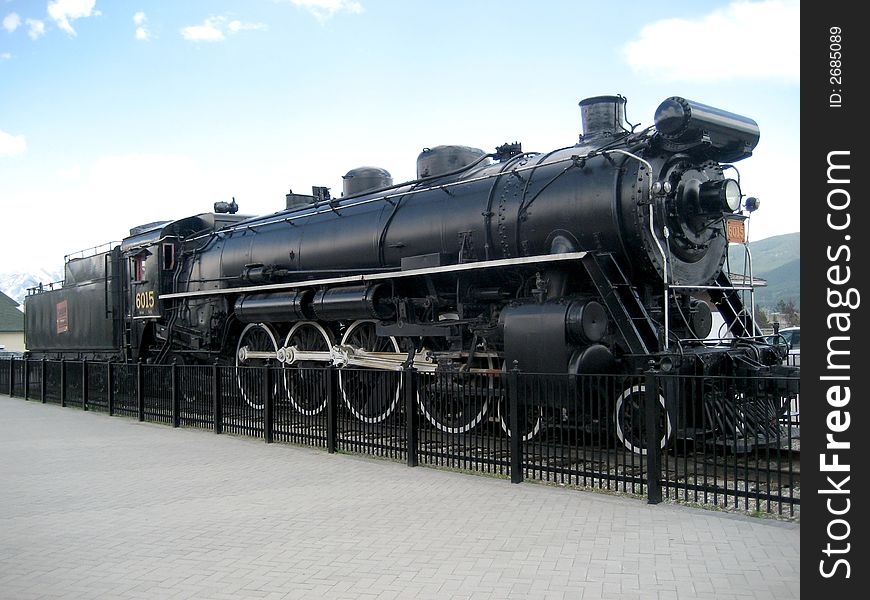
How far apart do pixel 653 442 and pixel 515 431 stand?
5.07 ft

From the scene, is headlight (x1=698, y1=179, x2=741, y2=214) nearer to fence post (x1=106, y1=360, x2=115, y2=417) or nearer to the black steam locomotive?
the black steam locomotive

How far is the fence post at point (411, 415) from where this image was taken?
29.2 ft

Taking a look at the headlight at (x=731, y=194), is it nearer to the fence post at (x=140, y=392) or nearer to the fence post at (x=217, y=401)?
the fence post at (x=217, y=401)

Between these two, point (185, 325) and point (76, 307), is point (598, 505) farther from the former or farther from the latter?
point (76, 307)

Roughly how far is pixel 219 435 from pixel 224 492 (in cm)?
429

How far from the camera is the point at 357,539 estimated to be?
230 inches

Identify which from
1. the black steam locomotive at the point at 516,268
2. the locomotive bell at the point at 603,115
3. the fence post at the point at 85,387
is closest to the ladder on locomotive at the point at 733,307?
the black steam locomotive at the point at 516,268

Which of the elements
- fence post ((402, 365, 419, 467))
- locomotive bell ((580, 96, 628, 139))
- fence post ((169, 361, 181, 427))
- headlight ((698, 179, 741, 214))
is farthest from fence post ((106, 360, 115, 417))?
headlight ((698, 179, 741, 214))

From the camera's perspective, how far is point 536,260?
878 centimetres

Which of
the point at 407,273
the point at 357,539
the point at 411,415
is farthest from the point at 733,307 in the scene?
the point at 357,539

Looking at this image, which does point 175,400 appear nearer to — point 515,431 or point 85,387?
point 85,387

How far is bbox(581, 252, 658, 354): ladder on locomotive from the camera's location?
27.6 ft

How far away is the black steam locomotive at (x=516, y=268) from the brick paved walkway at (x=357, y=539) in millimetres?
1458
